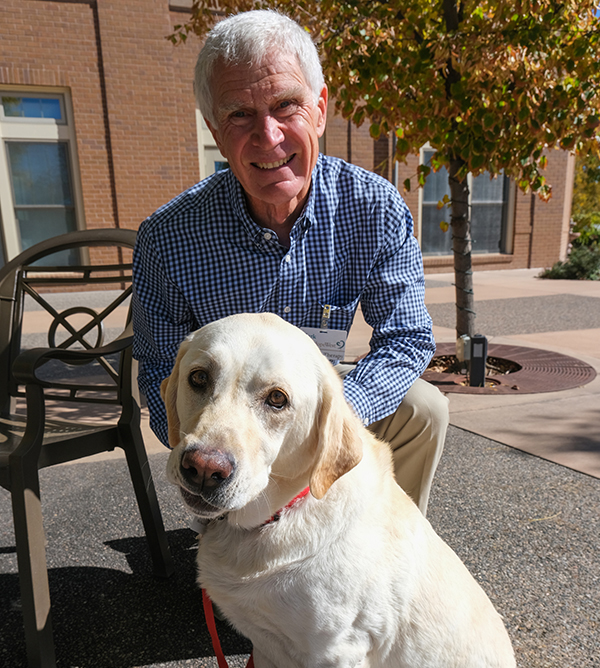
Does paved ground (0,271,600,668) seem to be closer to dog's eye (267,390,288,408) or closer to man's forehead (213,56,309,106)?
dog's eye (267,390,288,408)

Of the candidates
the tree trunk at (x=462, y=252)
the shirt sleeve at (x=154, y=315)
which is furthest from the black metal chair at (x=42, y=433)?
the tree trunk at (x=462, y=252)

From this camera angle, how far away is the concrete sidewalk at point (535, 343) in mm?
3711

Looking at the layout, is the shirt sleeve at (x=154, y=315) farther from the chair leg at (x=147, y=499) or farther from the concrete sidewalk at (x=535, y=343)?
the concrete sidewalk at (x=535, y=343)

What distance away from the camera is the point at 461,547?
8.48 feet

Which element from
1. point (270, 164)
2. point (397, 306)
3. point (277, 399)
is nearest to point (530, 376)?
point (397, 306)

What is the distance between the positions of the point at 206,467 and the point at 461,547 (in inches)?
70.0

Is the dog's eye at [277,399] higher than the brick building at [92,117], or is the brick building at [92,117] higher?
the brick building at [92,117]

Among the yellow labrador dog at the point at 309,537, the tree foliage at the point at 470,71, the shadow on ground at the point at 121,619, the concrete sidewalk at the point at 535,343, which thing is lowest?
the shadow on ground at the point at 121,619

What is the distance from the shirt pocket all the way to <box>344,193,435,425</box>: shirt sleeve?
0.38 feet

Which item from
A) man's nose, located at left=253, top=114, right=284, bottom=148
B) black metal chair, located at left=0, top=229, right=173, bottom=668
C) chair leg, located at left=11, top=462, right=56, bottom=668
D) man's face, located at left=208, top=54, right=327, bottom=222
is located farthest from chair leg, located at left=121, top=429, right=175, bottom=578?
man's nose, located at left=253, top=114, right=284, bottom=148

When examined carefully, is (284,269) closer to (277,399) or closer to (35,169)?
(277,399)

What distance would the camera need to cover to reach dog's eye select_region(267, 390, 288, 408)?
4.81 feet

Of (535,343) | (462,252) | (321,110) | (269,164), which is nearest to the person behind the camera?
(269,164)

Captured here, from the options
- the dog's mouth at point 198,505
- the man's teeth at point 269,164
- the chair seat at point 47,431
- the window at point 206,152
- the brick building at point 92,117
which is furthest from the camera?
the window at point 206,152
